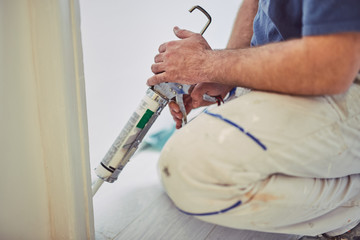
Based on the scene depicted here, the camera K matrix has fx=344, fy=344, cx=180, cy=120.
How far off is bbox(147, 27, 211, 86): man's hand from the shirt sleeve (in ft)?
0.89

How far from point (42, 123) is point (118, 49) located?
0.46 meters

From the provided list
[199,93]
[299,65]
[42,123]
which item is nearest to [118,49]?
[199,93]

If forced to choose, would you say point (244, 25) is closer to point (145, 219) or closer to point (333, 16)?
point (333, 16)

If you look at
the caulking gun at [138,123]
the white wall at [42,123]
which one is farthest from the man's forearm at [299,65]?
the white wall at [42,123]

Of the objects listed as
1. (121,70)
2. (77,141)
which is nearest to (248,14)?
(121,70)

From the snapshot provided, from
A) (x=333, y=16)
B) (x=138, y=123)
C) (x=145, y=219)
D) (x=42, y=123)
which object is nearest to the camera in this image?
A: (x=333, y=16)

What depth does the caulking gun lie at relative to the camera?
0.92m

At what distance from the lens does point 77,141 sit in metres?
0.79

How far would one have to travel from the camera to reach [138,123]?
3.03 feet

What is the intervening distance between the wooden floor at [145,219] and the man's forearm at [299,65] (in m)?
0.46

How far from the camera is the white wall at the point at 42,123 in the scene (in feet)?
2.26

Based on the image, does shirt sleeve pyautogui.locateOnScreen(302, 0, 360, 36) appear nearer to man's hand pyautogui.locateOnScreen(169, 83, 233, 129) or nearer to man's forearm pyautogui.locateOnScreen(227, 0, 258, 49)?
man's hand pyautogui.locateOnScreen(169, 83, 233, 129)

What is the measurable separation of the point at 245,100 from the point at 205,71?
0.13 m

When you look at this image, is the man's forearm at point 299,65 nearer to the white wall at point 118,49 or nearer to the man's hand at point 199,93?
the man's hand at point 199,93
